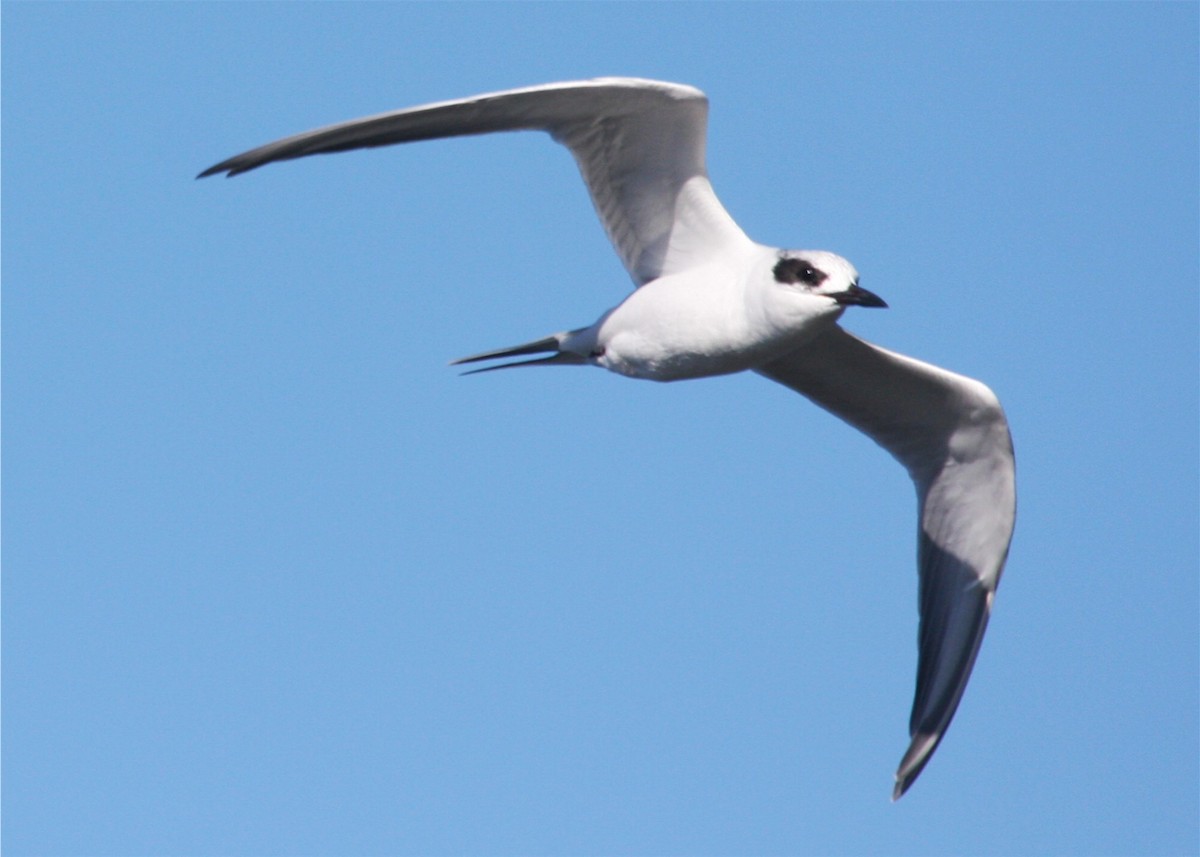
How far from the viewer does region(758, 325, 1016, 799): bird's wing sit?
43.8 ft

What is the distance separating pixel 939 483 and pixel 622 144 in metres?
3.98

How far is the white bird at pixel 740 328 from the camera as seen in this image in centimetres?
1062

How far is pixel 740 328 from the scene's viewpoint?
11.0 metres

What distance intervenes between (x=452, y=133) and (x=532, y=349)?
Result: 2427mm

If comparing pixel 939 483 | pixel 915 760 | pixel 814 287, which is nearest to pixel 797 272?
pixel 814 287

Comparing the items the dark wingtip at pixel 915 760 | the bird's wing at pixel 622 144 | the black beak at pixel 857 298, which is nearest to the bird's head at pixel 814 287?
the black beak at pixel 857 298

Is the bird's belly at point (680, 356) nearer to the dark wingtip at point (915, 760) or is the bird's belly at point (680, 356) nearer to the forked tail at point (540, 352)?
the forked tail at point (540, 352)

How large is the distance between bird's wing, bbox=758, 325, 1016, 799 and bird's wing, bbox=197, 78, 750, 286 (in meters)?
1.79

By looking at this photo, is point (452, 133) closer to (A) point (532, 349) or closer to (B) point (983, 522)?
(A) point (532, 349)

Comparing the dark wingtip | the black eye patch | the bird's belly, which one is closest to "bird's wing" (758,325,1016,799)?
the dark wingtip

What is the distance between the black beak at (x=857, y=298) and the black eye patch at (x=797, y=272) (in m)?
0.13

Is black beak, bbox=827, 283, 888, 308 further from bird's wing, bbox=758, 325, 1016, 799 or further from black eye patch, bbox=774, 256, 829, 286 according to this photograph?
bird's wing, bbox=758, 325, 1016, 799

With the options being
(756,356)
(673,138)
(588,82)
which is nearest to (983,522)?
(756,356)

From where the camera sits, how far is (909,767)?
13.4 meters
